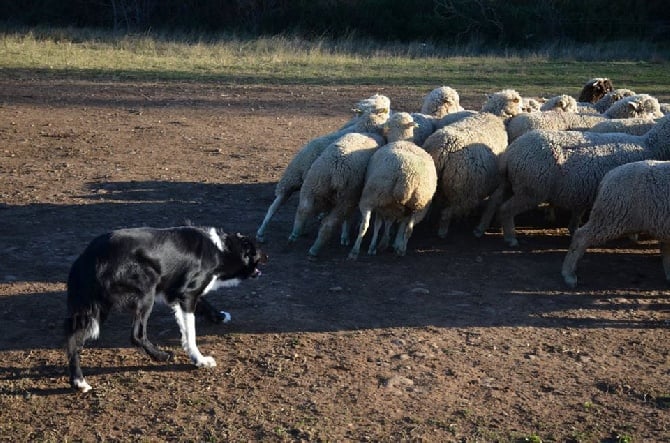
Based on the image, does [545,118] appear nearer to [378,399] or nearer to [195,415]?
[378,399]

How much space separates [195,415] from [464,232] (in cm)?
470

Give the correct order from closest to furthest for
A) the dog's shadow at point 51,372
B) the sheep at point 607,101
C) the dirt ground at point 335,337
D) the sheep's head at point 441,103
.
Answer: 1. the dirt ground at point 335,337
2. the dog's shadow at point 51,372
3. the sheep's head at point 441,103
4. the sheep at point 607,101

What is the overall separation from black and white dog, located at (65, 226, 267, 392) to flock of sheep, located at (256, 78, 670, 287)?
2.19 m

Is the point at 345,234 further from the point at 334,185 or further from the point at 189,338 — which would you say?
the point at 189,338

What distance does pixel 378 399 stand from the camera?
5.73 m

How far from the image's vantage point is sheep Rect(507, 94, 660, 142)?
9.77 m

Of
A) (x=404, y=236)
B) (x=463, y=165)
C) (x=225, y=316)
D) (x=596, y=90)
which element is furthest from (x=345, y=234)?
(x=596, y=90)

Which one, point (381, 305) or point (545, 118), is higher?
point (545, 118)

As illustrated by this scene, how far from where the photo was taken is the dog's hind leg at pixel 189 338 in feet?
20.0

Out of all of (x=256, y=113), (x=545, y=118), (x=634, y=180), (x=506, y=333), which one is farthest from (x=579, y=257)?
(x=256, y=113)

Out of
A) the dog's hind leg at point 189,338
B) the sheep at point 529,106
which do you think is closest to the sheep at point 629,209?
the sheep at point 529,106

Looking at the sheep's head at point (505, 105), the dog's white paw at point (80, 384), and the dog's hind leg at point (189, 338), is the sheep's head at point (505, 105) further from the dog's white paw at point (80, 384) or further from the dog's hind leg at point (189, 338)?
the dog's white paw at point (80, 384)

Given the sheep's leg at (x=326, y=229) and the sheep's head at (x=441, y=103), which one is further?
the sheep's head at (x=441, y=103)

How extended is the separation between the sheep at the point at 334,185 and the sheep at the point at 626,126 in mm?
2670
